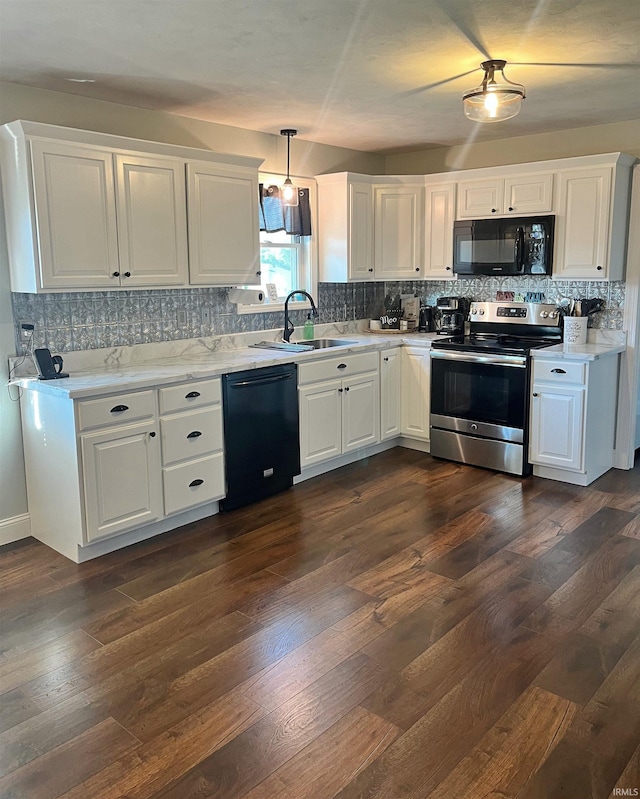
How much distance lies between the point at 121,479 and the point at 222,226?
67.5 inches

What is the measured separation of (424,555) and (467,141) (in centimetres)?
342

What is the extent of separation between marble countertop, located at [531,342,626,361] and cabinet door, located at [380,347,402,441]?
1121 millimetres

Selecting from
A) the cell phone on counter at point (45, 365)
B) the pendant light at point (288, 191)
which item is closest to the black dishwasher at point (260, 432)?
the cell phone on counter at point (45, 365)

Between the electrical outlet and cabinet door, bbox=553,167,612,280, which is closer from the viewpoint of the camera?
the electrical outlet

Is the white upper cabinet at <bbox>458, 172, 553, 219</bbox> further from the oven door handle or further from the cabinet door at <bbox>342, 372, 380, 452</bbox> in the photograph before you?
the cabinet door at <bbox>342, 372, 380, 452</bbox>

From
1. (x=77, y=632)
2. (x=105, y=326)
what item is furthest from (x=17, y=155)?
(x=77, y=632)

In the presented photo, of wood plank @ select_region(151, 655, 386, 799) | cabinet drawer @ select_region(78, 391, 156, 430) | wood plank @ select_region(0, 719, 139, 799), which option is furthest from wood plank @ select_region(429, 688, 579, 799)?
cabinet drawer @ select_region(78, 391, 156, 430)

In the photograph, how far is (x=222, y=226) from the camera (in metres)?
4.16

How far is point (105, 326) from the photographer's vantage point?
3930 mm

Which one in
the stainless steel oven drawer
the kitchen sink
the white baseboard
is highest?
the kitchen sink

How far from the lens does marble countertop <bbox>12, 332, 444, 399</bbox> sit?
333 centimetres

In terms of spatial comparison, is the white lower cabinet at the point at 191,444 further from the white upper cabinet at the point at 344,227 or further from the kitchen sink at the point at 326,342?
the white upper cabinet at the point at 344,227

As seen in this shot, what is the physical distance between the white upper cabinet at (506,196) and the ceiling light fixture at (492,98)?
1654mm

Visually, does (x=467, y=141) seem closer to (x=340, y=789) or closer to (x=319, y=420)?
(x=319, y=420)
